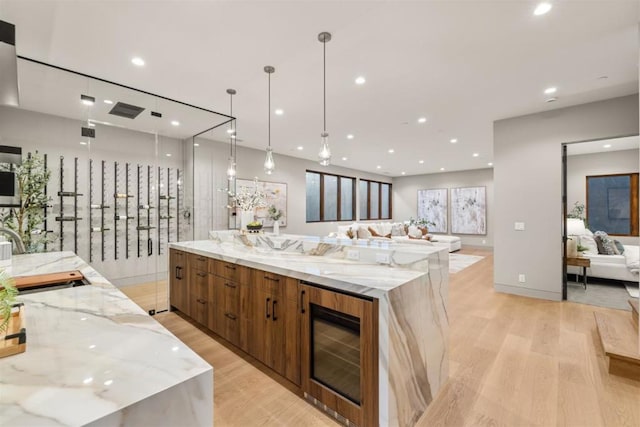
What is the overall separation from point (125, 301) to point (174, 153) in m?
4.48

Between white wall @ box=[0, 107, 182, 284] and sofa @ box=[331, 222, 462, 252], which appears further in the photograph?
sofa @ box=[331, 222, 462, 252]

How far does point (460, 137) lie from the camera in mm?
5840

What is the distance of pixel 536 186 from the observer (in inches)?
170

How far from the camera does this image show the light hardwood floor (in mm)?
1902

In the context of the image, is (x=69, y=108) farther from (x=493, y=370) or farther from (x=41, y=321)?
(x=493, y=370)

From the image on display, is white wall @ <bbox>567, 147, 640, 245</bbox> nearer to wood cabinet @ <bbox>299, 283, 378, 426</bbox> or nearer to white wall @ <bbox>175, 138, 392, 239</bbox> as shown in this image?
white wall @ <bbox>175, 138, 392, 239</bbox>

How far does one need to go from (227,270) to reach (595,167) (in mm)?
8830

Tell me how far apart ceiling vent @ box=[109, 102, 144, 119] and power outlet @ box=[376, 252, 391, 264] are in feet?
12.9

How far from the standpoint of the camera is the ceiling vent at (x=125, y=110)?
12.8 ft

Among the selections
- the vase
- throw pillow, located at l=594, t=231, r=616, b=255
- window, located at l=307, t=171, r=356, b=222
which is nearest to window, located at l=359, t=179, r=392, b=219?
window, located at l=307, t=171, r=356, b=222

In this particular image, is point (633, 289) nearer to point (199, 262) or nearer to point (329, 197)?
point (199, 262)

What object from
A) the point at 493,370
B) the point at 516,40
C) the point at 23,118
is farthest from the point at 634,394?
the point at 23,118

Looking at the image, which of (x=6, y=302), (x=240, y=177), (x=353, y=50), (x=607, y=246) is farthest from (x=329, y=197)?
(x=6, y=302)

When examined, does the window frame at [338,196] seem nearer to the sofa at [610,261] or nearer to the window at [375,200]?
the window at [375,200]
